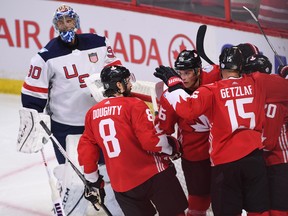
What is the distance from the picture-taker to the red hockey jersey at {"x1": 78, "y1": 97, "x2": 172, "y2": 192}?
3.07 m

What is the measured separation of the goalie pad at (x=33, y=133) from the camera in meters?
3.61

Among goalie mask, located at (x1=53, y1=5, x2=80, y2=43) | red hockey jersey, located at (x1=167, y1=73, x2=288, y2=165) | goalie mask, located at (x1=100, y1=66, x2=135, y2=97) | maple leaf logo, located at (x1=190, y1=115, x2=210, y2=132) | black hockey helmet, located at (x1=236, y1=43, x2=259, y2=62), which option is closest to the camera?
red hockey jersey, located at (x1=167, y1=73, x2=288, y2=165)

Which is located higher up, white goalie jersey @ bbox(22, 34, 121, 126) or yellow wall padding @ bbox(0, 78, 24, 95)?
white goalie jersey @ bbox(22, 34, 121, 126)

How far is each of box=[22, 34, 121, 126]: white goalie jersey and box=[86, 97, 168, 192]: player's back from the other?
74cm

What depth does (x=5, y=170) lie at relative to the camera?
4.96 m

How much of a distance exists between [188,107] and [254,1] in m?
2.12

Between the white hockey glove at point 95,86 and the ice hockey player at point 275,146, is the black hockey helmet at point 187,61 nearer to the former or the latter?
the ice hockey player at point 275,146

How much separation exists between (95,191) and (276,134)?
86 centimetres

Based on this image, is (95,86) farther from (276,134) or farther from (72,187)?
(276,134)

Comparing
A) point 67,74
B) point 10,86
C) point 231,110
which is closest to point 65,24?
point 67,74

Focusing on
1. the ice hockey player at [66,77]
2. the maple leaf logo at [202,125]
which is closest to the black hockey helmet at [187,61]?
the maple leaf logo at [202,125]

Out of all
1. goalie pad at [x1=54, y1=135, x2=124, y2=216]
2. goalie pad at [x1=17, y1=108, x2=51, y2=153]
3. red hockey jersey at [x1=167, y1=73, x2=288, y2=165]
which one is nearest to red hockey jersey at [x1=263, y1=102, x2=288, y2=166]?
red hockey jersey at [x1=167, y1=73, x2=288, y2=165]

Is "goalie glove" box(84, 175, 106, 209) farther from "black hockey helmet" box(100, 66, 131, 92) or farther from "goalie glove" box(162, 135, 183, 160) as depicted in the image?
"black hockey helmet" box(100, 66, 131, 92)

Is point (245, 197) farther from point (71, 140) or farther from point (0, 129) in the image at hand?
point (0, 129)
